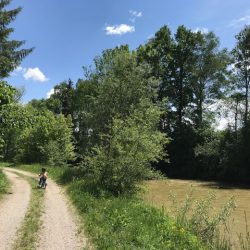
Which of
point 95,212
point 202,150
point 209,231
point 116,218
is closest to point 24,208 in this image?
point 95,212

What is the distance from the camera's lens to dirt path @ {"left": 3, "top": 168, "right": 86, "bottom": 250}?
34.2 ft

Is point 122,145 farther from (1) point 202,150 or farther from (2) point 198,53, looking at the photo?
(2) point 198,53

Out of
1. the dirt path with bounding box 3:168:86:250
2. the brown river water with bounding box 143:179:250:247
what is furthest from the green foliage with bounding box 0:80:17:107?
the brown river water with bounding box 143:179:250:247

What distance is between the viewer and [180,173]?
167ft

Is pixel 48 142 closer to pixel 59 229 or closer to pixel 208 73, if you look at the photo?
pixel 208 73

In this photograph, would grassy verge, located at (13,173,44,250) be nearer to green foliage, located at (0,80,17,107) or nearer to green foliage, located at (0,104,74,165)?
green foliage, located at (0,80,17,107)

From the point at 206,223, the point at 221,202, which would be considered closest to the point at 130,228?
the point at 206,223

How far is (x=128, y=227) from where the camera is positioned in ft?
38.6

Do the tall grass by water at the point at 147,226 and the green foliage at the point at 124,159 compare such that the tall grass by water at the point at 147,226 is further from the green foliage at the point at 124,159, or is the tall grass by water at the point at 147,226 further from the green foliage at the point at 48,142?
the green foliage at the point at 48,142

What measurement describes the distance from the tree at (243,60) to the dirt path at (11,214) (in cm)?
3308

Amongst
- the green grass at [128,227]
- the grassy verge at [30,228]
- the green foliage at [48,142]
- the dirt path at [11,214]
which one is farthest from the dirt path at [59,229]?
the green foliage at [48,142]

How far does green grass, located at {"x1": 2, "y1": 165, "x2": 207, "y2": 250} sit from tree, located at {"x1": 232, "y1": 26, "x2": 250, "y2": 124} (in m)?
34.6

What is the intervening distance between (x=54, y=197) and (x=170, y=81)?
3859cm

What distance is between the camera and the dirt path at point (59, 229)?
10430mm
